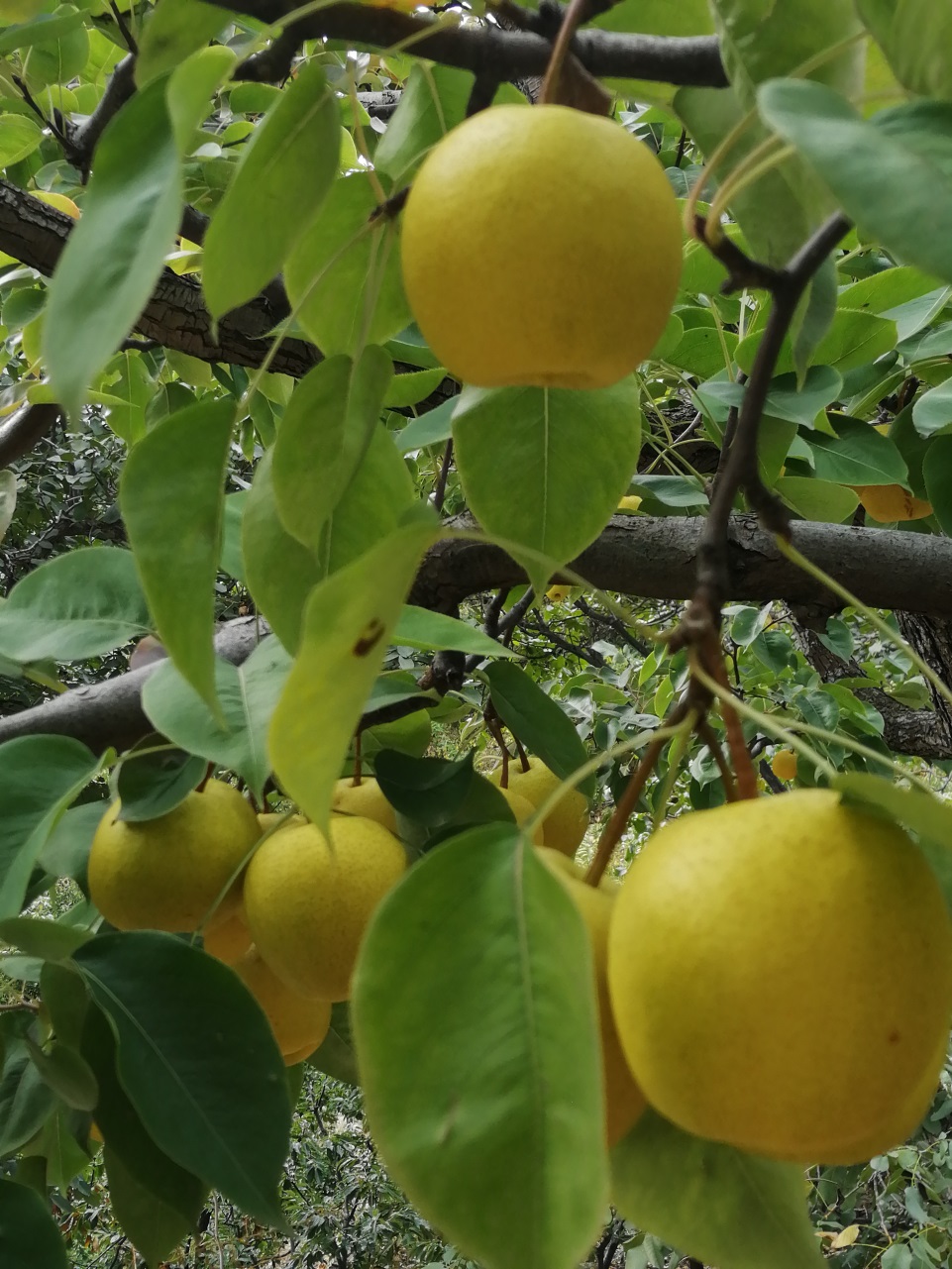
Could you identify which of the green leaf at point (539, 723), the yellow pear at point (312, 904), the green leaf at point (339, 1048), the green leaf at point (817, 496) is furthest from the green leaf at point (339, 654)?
the green leaf at point (817, 496)

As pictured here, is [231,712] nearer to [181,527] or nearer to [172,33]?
[181,527]

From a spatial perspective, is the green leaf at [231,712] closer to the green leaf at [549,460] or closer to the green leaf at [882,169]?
the green leaf at [549,460]

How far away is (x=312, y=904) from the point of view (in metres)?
0.50

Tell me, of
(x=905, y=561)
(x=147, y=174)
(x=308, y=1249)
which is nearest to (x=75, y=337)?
(x=147, y=174)

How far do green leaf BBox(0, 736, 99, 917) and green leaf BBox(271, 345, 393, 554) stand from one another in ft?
0.77

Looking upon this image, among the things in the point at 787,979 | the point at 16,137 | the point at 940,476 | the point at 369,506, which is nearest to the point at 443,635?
the point at 369,506

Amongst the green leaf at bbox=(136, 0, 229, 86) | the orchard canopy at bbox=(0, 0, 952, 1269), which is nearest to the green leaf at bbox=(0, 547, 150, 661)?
the orchard canopy at bbox=(0, 0, 952, 1269)

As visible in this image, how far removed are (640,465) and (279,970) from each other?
131 cm

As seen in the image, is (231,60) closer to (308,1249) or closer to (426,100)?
(426,100)

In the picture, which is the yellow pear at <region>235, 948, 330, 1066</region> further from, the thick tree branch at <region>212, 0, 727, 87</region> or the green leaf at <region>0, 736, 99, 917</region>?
the thick tree branch at <region>212, 0, 727, 87</region>

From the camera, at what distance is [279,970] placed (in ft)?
1.74

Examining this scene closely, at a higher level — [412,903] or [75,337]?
[75,337]

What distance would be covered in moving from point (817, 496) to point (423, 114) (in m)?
0.57

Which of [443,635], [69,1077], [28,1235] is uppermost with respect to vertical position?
[443,635]
